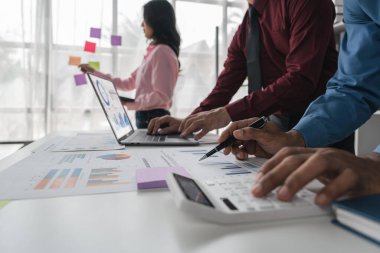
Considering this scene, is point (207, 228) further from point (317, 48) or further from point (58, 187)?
point (317, 48)

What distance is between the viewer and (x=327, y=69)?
1119mm

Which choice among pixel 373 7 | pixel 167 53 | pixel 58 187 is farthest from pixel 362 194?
pixel 167 53

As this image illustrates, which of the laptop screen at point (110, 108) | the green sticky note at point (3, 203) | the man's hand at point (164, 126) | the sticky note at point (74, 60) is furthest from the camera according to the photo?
the sticky note at point (74, 60)

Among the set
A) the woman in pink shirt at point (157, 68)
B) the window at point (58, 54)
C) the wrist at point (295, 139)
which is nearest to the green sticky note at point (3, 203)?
the wrist at point (295, 139)

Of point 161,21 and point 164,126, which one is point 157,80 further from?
point 164,126

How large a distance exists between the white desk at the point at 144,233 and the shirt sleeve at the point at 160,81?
145 cm

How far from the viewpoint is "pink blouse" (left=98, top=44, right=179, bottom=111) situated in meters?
1.81

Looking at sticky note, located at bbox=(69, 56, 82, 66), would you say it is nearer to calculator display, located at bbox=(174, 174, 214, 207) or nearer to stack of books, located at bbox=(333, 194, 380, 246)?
calculator display, located at bbox=(174, 174, 214, 207)

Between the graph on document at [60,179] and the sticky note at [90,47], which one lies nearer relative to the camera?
the graph on document at [60,179]

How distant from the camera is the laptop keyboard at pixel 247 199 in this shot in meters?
0.33

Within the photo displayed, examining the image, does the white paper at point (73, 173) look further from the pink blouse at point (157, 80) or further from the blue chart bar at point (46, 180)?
the pink blouse at point (157, 80)

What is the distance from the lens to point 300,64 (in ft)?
3.22

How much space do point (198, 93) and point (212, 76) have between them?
0.73ft

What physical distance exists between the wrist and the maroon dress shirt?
1.17 ft
